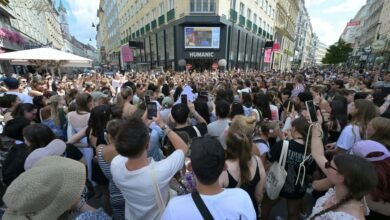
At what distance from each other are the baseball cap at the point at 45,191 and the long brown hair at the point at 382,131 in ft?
10.1

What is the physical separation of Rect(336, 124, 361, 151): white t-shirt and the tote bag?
115 centimetres

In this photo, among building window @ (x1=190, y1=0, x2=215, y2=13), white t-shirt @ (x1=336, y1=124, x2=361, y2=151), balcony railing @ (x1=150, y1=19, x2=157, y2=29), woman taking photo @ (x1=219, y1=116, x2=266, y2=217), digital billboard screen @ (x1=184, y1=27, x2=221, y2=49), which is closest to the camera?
woman taking photo @ (x1=219, y1=116, x2=266, y2=217)

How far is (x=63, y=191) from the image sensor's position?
125 centimetres

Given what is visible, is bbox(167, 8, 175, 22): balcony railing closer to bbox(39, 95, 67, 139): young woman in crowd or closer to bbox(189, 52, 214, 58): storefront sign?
bbox(189, 52, 214, 58): storefront sign

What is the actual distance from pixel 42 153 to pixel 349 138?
12.7 ft

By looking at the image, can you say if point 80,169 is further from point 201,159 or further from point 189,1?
point 189,1

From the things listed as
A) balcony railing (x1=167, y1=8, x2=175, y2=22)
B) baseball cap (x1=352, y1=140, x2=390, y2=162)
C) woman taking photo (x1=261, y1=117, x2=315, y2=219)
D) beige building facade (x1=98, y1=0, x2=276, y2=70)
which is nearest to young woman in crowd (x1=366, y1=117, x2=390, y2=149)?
baseball cap (x1=352, y1=140, x2=390, y2=162)

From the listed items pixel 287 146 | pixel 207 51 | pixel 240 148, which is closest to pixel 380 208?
pixel 287 146

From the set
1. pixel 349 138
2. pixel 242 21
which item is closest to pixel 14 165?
pixel 349 138

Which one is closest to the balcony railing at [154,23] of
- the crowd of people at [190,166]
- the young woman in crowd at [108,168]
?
the crowd of people at [190,166]

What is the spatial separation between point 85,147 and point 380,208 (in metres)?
3.76

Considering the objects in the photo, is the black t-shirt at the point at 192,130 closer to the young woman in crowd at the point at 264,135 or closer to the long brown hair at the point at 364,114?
the young woman in crowd at the point at 264,135

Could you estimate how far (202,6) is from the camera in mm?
21969

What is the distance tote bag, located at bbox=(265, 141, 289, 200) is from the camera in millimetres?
2617
